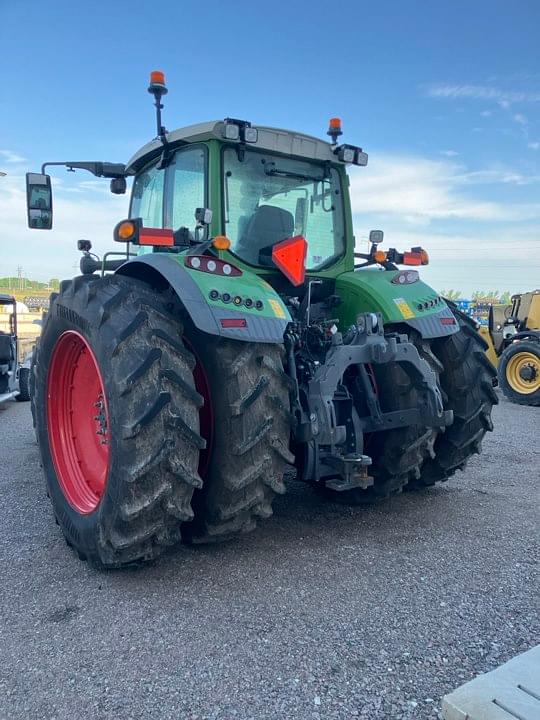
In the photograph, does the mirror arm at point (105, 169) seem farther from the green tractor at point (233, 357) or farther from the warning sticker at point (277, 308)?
the warning sticker at point (277, 308)

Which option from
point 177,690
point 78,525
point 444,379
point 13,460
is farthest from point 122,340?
point 13,460

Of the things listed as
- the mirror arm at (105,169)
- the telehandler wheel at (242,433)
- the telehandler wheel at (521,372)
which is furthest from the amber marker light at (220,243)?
the telehandler wheel at (521,372)

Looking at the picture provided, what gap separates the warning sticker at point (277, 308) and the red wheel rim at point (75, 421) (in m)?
1.18

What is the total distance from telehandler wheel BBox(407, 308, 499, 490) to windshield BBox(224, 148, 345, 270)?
3.35 feet

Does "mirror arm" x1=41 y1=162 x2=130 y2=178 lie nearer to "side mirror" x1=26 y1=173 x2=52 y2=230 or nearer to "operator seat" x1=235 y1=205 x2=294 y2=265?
"side mirror" x1=26 y1=173 x2=52 y2=230

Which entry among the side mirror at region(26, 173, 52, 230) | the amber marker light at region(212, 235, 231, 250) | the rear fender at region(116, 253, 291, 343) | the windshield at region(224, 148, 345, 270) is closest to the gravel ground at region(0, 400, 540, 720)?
the rear fender at region(116, 253, 291, 343)

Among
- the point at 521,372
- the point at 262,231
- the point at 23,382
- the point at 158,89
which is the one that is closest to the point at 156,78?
the point at 158,89

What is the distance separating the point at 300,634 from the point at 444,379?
2.07 m

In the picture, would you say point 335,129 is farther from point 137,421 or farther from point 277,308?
point 137,421

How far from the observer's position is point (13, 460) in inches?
214

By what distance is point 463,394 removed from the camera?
12.6 feet

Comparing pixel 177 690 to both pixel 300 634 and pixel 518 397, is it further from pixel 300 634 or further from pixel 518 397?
pixel 518 397

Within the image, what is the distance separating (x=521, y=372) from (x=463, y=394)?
668 cm

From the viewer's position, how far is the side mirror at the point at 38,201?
3.86 meters
